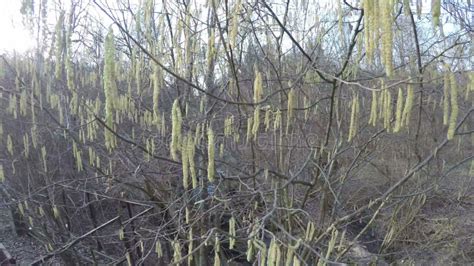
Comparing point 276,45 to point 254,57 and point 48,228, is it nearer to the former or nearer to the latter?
point 254,57

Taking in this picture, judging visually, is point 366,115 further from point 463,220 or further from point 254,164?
point 463,220

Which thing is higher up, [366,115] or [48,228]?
[366,115]

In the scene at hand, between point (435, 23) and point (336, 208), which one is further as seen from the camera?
point (336, 208)

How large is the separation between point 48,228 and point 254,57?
10.4ft

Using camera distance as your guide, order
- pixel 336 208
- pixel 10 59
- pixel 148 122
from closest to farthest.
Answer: pixel 336 208 → pixel 148 122 → pixel 10 59

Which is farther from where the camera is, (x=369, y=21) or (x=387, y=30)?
(x=369, y=21)

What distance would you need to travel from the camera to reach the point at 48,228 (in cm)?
495

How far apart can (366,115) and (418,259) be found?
2252mm

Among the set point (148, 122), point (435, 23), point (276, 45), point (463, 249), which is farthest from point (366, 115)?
point (463, 249)

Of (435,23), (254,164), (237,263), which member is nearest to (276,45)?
(254,164)

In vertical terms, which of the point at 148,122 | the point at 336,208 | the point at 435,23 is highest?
the point at 435,23

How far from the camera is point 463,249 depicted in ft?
20.4

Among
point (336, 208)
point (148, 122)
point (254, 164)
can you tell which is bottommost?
point (336, 208)

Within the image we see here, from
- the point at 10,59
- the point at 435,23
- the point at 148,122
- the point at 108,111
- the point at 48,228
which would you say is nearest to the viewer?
the point at 435,23
